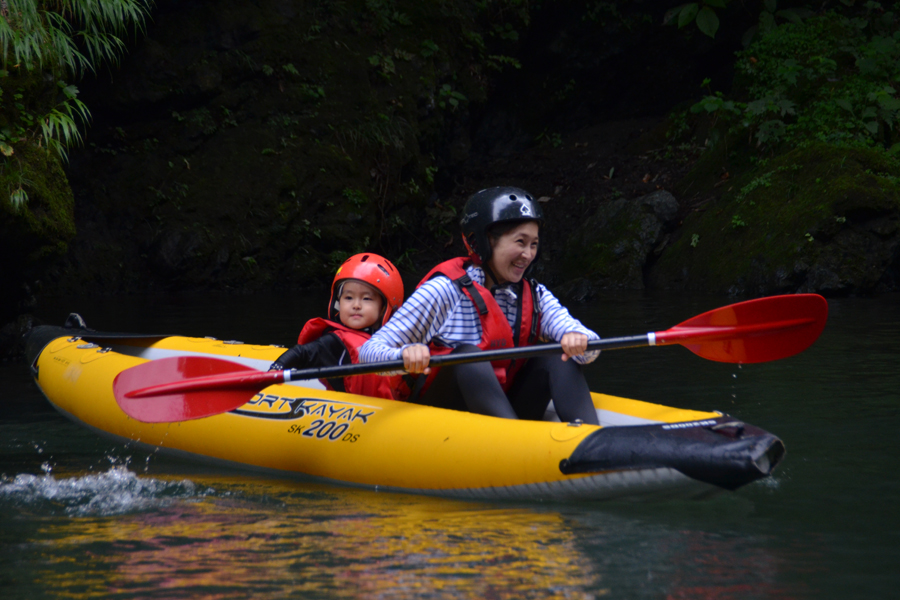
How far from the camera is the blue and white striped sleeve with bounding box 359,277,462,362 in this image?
2988 millimetres

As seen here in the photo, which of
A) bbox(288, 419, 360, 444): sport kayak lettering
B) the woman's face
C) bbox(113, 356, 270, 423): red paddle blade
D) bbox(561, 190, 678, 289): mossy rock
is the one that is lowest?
bbox(288, 419, 360, 444): sport kayak lettering

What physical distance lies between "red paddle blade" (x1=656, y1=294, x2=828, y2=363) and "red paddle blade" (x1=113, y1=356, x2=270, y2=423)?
1.62 meters

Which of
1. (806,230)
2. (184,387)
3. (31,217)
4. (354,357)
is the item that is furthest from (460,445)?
(806,230)

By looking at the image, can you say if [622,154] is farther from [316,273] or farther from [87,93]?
[87,93]

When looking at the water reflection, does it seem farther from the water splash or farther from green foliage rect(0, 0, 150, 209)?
green foliage rect(0, 0, 150, 209)

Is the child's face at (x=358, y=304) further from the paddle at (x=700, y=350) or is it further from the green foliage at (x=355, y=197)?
the green foliage at (x=355, y=197)

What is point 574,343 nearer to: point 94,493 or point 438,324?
point 438,324

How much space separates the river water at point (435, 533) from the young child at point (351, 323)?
1.69ft

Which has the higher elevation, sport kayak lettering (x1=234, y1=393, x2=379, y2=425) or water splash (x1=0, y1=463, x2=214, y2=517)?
sport kayak lettering (x1=234, y1=393, x2=379, y2=425)

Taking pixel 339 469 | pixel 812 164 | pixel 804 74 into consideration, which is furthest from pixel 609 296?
pixel 339 469

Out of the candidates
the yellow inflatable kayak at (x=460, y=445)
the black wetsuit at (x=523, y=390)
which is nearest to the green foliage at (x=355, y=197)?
the yellow inflatable kayak at (x=460, y=445)

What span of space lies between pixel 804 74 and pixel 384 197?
5.38m

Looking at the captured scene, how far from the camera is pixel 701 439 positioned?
2451 mm

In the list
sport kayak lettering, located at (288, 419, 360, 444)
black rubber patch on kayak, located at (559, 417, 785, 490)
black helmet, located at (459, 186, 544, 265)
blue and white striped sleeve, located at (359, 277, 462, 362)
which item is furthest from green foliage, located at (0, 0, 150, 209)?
black rubber patch on kayak, located at (559, 417, 785, 490)
